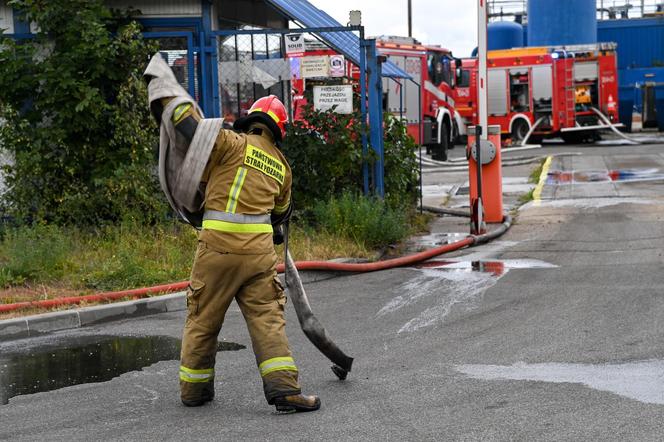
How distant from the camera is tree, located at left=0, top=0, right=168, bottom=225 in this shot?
12180 millimetres

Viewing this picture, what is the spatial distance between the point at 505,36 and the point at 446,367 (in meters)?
41.9

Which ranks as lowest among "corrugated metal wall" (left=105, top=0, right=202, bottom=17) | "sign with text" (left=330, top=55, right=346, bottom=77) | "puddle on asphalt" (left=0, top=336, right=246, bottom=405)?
"puddle on asphalt" (left=0, top=336, right=246, bottom=405)

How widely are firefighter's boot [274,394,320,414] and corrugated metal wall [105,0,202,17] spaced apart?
27.7 ft

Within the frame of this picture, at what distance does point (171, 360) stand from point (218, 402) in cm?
129

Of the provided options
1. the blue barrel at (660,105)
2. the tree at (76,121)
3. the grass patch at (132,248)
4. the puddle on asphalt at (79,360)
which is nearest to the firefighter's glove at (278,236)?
the puddle on asphalt at (79,360)

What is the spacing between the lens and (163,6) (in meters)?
13.3

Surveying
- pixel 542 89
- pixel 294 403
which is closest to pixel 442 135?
pixel 542 89

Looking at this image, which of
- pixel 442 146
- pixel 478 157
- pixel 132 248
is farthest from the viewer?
pixel 442 146

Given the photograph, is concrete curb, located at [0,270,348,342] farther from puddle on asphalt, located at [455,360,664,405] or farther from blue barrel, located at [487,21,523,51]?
blue barrel, located at [487,21,523,51]

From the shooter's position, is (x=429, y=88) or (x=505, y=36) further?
(x=505, y=36)

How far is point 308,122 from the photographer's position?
12.9m

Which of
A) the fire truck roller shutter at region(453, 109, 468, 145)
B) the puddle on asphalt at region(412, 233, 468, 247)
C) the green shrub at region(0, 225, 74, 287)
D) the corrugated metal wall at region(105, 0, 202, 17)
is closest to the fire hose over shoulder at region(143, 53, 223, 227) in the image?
the green shrub at region(0, 225, 74, 287)

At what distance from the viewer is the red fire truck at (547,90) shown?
33.3 m

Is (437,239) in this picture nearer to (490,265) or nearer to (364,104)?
(364,104)
